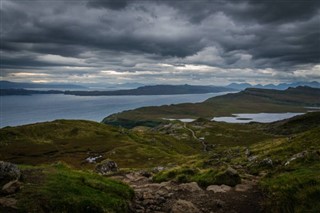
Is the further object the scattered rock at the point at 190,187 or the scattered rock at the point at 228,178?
the scattered rock at the point at 228,178

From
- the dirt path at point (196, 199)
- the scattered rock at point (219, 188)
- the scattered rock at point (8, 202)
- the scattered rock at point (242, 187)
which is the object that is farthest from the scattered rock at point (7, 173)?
the scattered rock at point (242, 187)

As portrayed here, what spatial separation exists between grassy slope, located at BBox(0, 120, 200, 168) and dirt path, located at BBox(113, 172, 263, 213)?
249ft

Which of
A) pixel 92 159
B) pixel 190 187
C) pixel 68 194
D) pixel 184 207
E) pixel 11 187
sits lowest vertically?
pixel 92 159

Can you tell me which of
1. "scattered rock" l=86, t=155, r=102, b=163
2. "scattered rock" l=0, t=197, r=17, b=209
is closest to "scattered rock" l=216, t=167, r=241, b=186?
"scattered rock" l=0, t=197, r=17, b=209

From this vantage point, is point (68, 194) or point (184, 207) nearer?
point (68, 194)

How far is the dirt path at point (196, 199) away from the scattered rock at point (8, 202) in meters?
7.07

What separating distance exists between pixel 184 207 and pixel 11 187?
1063 cm

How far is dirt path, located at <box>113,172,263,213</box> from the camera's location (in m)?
20.3

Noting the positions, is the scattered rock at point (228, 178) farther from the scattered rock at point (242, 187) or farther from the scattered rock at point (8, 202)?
the scattered rock at point (8, 202)

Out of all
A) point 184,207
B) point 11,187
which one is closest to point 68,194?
point 11,187

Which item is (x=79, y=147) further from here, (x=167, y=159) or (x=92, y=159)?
(x=167, y=159)

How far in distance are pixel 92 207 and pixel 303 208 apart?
37.4 feet

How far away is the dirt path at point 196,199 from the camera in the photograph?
20297 mm

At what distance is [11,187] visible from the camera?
675 inches
